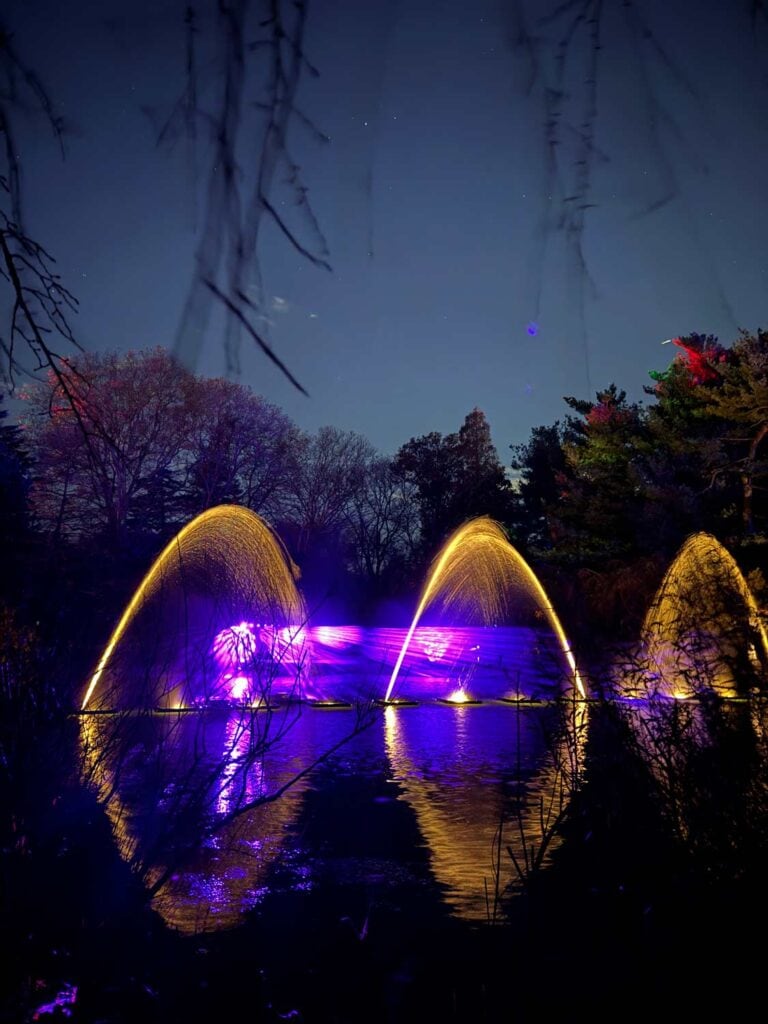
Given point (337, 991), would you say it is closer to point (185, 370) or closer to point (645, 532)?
point (185, 370)

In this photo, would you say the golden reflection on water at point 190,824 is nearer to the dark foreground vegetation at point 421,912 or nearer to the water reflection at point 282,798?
the water reflection at point 282,798

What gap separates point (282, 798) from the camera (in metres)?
9.14

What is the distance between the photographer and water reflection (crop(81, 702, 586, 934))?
5.54 m

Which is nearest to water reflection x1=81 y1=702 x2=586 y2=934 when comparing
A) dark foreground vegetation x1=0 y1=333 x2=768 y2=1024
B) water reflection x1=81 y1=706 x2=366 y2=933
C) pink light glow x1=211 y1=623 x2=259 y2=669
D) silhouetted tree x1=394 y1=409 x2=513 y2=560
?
water reflection x1=81 y1=706 x2=366 y2=933

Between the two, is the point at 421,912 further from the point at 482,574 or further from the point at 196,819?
the point at 482,574

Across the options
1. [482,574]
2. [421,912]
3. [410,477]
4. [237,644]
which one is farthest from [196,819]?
[410,477]

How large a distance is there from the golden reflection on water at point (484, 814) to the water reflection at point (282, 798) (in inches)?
0.8

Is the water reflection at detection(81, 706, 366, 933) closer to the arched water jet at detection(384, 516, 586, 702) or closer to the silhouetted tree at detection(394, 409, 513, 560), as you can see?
the arched water jet at detection(384, 516, 586, 702)

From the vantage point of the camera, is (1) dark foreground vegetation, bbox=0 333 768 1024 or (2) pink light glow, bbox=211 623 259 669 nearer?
(1) dark foreground vegetation, bbox=0 333 768 1024

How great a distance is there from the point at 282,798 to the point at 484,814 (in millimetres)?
2160

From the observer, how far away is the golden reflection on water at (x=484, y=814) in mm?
6180

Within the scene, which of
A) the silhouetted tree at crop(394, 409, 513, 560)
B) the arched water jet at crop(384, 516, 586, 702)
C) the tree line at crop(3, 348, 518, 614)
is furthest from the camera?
the silhouetted tree at crop(394, 409, 513, 560)

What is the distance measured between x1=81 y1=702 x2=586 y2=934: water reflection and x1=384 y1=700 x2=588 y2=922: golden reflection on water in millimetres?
21

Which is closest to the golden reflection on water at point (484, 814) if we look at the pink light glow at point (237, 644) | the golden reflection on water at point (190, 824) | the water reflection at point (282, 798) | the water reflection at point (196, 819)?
the water reflection at point (282, 798)
